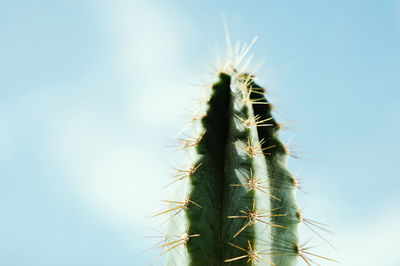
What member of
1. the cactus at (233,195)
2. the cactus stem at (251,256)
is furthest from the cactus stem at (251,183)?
the cactus stem at (251,256)

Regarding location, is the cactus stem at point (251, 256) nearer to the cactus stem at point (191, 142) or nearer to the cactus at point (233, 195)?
the cactus at point (233, 195)

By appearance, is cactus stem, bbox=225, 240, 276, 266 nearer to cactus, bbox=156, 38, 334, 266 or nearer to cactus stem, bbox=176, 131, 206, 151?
cactus, bbox=156, 38, 334, 266

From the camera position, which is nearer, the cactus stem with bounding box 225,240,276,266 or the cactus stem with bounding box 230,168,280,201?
the cactus stem with bounding box 225,240,276,266

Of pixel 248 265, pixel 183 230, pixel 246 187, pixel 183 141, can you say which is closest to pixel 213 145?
pixel 183 141

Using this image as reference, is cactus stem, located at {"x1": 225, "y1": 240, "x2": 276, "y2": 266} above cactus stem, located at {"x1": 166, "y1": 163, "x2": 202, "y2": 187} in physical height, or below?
below

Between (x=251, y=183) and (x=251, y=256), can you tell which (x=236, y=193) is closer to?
(x=251, y=183)

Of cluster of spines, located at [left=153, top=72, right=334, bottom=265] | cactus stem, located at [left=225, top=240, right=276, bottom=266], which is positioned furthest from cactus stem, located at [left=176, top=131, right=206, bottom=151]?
cactus stem, located at [left=225, top=240, right=276, bottom=266]

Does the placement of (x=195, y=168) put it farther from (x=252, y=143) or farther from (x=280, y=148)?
(x=280, y=148)

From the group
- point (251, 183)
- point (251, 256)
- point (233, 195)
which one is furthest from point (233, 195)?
point (251, 256)
